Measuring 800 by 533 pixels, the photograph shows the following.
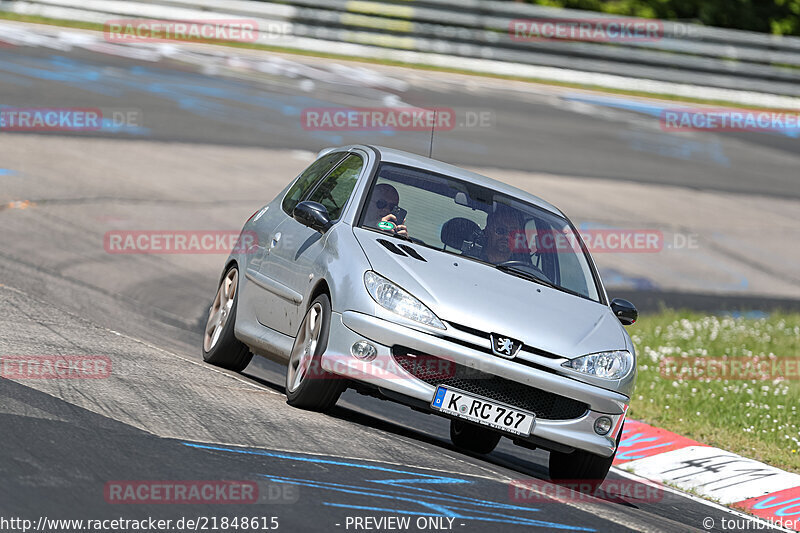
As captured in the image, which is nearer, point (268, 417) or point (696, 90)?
point (268, 417)

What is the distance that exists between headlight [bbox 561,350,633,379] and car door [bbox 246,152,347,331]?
77.7 inches

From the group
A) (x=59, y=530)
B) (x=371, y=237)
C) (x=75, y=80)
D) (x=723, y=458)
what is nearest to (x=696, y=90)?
(x=75, y=80)

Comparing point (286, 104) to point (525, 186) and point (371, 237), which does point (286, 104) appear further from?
point (371, 237)

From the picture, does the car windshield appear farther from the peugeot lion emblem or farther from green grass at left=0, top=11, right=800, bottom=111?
green grass at left=0, top=11, right=800, bottom=111

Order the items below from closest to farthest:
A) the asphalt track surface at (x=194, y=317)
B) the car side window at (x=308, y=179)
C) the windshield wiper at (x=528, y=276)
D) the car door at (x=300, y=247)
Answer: the asphalt track surface at (x=194, y=317) → the windshield wiper at (x=528, y=276) → the car door at (x=300, y=247) → the car side window at (x=308, y=179)

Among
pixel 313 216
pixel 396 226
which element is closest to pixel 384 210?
pixel 396 226

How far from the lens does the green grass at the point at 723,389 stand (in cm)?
1012

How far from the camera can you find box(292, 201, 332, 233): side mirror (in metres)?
8.07

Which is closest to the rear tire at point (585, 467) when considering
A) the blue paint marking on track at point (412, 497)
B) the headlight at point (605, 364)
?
the headlight at point (605, 364)

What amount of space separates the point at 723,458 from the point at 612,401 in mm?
2546

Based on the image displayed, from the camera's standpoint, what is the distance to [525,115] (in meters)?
25.0

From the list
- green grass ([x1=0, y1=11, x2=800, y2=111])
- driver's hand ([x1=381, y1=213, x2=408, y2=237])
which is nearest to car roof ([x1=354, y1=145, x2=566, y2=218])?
driver's hand ([x1=381, y1=213, x2=408, y2=237])

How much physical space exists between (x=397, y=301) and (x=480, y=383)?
651 millimetres

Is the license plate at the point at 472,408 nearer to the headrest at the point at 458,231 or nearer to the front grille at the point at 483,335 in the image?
the front grille at the point at 483,335
